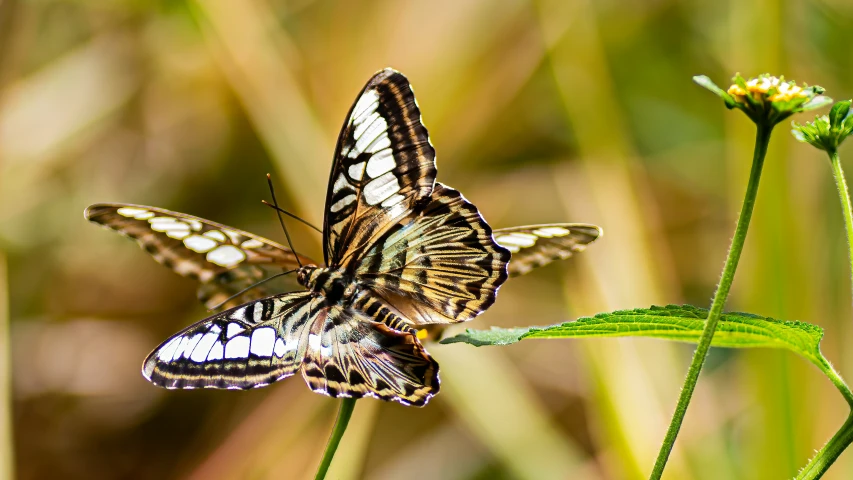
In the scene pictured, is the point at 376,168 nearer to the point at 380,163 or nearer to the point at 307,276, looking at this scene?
the point at 380,163

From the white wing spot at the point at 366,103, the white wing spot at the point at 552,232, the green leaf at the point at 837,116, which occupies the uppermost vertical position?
the white wing spot at the point at 366,103

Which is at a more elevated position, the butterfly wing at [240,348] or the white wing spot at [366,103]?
the white wing spot at [366,103]

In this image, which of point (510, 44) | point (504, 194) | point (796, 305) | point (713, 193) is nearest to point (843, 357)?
point (796, 305)

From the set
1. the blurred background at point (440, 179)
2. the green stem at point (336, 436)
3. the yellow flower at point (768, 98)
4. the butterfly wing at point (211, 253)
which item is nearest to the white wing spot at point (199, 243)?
the butterfly wing at point (211, 253)

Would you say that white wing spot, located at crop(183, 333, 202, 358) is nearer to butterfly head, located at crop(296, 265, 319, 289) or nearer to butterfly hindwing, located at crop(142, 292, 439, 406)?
butterfly hindwing, located at crop(142, 292, 439, 406)

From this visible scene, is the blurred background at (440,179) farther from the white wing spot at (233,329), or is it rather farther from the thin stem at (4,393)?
the white wing spot at (233,329)

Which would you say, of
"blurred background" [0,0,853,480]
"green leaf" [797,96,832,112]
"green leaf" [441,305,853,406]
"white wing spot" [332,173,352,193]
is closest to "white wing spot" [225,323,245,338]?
"white wing spot" [332,173,352,193]
